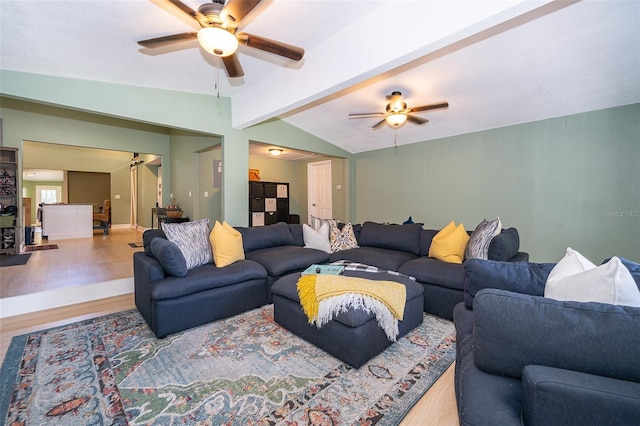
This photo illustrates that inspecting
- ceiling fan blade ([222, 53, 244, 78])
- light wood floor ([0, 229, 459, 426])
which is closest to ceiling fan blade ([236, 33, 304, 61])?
ceiling fan blade ([222, 53, 244, 78])

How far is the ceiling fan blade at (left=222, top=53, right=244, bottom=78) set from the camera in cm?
248

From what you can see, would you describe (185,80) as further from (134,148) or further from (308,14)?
(134,148)

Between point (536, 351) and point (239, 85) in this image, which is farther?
point (239, 85)

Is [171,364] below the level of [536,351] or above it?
below

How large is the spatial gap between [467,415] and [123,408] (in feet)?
5.88

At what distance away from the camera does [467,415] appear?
90cm

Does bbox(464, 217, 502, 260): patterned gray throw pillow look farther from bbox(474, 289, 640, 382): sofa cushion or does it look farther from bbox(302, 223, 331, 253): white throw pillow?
bbox(474, 289, 640, 382): sofa cushion

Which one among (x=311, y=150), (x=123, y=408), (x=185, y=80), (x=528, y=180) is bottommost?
(x=123, y=408)

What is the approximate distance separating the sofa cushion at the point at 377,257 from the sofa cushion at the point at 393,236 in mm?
85

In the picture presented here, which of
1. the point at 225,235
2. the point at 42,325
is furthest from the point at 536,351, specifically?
the point at 42,325

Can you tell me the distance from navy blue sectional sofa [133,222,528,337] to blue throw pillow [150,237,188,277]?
0.18 feet

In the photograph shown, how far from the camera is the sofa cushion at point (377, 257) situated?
130 inches

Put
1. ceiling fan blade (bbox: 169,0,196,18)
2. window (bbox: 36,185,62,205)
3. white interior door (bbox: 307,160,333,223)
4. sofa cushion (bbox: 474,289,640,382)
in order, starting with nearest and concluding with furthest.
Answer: sofa cushion (bbox: 474,289,640,382) → ceiling fan blade (bbox: 169,0,196,18) → white interior door (bbox: 307,160,333,223) → window (bbox: 36,185,62,205)

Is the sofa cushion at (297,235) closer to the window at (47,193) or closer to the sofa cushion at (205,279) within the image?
the sofa cushion at (205,279)
